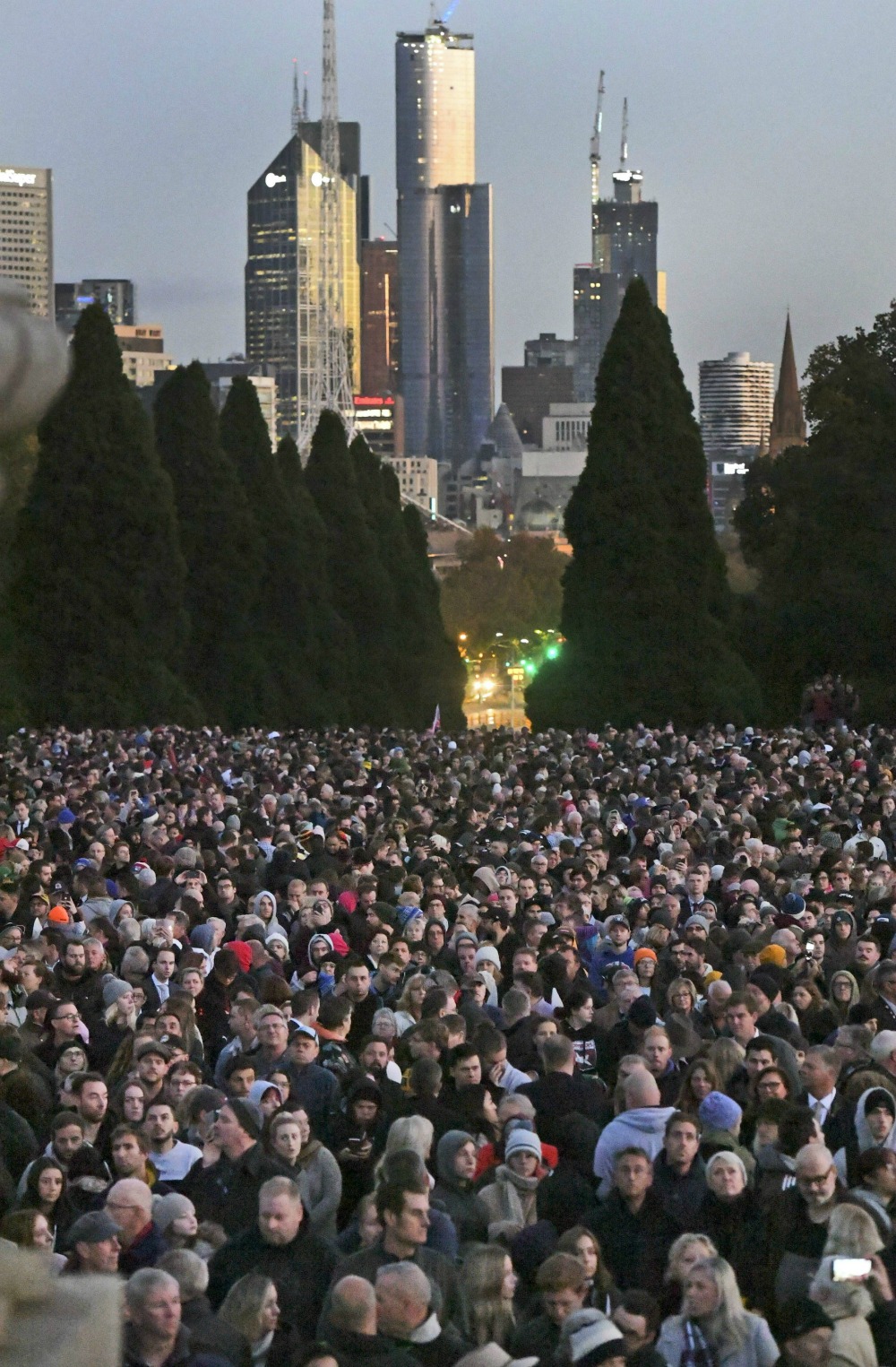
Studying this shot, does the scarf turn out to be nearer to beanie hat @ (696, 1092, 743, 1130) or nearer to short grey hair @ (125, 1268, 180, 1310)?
short grey hair @ (125, 1268, 180, 1310)

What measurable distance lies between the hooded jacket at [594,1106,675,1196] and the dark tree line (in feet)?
108

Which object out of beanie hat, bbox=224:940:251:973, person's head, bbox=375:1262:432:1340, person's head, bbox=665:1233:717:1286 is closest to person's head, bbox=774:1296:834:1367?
person's head, bbox=665:1233:717:1286

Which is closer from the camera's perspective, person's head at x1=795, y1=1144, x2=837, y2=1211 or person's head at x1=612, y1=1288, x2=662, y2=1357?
person's head at x1=612, y1=1288, x2=662, y2=1357

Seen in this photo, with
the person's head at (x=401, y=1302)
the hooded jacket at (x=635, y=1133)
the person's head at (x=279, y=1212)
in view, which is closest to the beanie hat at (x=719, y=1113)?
the hooded jacket at (x=635, y=1133)

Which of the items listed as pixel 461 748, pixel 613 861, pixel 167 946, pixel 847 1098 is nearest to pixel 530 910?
pixel 167 946

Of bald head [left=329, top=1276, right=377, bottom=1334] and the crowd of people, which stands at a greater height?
bald head [left=329, top=1276, right=377, bottom=1334]

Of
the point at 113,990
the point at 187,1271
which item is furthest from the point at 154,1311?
the point at 113,990

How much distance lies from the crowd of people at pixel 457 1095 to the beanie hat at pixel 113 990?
2cm

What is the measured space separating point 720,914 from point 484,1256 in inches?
370

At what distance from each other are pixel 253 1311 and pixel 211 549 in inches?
1851

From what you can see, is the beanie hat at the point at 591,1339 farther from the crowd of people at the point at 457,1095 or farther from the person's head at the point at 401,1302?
the person's head at the point at 401,1302

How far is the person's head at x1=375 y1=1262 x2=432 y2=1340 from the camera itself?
6.68 metres

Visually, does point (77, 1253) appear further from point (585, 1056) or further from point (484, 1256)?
point (585, 1056)

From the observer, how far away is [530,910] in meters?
15.3
